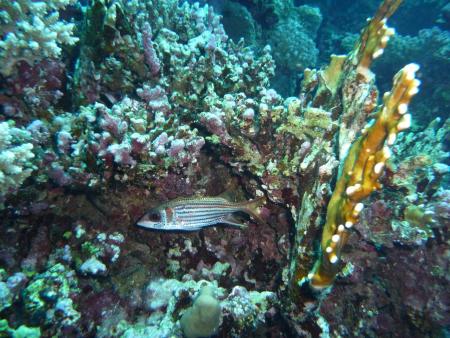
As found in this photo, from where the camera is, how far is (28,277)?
2809 mm

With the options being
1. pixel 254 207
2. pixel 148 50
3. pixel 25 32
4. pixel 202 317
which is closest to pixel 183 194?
pixel 254 207

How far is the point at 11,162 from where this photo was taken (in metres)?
2.57

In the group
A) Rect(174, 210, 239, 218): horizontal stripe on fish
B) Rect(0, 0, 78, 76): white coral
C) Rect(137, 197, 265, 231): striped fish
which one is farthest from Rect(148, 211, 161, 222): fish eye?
Rect(0, 0, 78, 76): white coral

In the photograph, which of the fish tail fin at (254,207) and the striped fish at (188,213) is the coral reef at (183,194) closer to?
the fish tail fin at (254,207)

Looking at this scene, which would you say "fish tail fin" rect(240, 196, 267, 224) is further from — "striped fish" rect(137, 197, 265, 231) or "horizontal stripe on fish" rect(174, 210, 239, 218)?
"horizontal stripe on fish" rect(174, 210, 239, 218)

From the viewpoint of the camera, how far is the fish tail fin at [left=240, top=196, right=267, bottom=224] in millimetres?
3123

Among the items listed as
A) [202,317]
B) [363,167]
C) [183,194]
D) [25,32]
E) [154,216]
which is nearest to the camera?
[363,167]

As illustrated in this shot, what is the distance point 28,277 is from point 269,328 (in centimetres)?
237

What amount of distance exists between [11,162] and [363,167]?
112 inches

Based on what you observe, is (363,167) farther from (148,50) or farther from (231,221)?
(148,50)

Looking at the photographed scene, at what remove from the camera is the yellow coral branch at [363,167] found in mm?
1614

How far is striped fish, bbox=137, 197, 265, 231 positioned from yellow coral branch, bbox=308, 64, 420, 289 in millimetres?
1167

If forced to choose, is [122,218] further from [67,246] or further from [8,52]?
→ [8,52]

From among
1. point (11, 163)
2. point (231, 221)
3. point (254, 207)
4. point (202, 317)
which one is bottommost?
point (202, 317)
